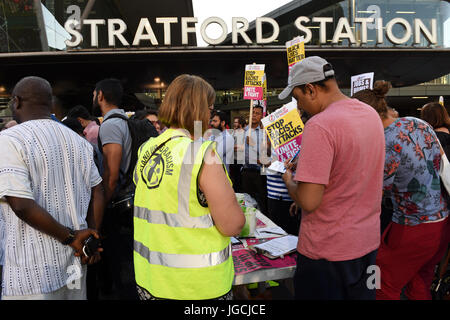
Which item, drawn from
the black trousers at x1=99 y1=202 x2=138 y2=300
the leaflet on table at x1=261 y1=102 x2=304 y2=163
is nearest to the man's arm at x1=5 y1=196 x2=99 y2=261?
the black trousers at x1=99 y1=202 x2=138 y2=300

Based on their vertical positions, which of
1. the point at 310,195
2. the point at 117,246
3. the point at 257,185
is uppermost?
the point at 310,195

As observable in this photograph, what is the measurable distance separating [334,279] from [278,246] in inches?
22.2

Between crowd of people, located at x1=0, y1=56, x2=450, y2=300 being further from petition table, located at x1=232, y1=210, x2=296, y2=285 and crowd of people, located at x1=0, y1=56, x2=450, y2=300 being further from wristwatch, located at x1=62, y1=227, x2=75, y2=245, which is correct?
petition table, located at x1=232, y1=210, x2=296, y2=285

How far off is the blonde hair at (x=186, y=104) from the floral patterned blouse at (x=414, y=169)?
154 centimetres

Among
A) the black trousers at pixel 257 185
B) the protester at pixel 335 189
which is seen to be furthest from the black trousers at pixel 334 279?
the black trousers at pixel 257 185

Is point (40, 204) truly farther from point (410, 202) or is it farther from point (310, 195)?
point (410, 202)

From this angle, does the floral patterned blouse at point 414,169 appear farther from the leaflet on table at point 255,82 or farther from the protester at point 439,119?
the leaflet on table at point 255,82

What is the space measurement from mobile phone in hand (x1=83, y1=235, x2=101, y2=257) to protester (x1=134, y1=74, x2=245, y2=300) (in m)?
0.49

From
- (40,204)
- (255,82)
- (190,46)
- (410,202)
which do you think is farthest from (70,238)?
(190,46)

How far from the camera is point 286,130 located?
2633 mm

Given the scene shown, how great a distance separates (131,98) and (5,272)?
44.9ft

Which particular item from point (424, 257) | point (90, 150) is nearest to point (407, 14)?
point (424, 257)

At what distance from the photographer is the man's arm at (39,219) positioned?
1.52m

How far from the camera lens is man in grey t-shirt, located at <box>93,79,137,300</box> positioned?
8.59 ft
